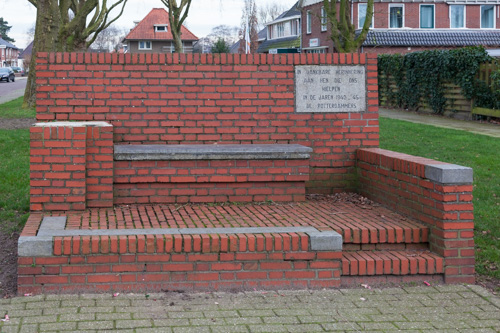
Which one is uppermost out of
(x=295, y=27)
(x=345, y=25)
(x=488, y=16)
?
(x=295, y=27)

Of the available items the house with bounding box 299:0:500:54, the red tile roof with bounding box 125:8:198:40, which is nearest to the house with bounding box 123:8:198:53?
the red tile roof with bounding box 125:8:198:40

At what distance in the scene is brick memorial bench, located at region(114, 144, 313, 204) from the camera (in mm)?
6691

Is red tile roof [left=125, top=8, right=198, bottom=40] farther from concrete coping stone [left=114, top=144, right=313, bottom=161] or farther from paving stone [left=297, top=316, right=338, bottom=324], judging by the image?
paving stone [left=297, top=316, right=338, bottom=324]

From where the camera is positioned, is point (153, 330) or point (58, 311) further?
point (58, 311)

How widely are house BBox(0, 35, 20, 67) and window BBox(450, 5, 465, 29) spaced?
11001cm

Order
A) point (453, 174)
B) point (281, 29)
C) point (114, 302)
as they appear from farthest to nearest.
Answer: point (281, 29) < point (453, 174) < point (114, 302)

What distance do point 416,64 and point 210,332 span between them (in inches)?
786

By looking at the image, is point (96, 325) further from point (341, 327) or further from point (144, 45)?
point (144, 45)

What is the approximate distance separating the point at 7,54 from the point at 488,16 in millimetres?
117609

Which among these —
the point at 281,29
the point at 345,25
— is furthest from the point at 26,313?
the point at 281,29

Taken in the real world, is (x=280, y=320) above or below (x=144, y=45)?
below

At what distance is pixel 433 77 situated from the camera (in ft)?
71.1

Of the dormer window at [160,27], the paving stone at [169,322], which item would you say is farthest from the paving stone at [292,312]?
the dormer window at [160,27]

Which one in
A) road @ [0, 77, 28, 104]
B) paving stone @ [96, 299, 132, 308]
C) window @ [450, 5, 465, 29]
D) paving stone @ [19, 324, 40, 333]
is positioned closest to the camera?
paving stone @ [19, 324, 40, 333]
